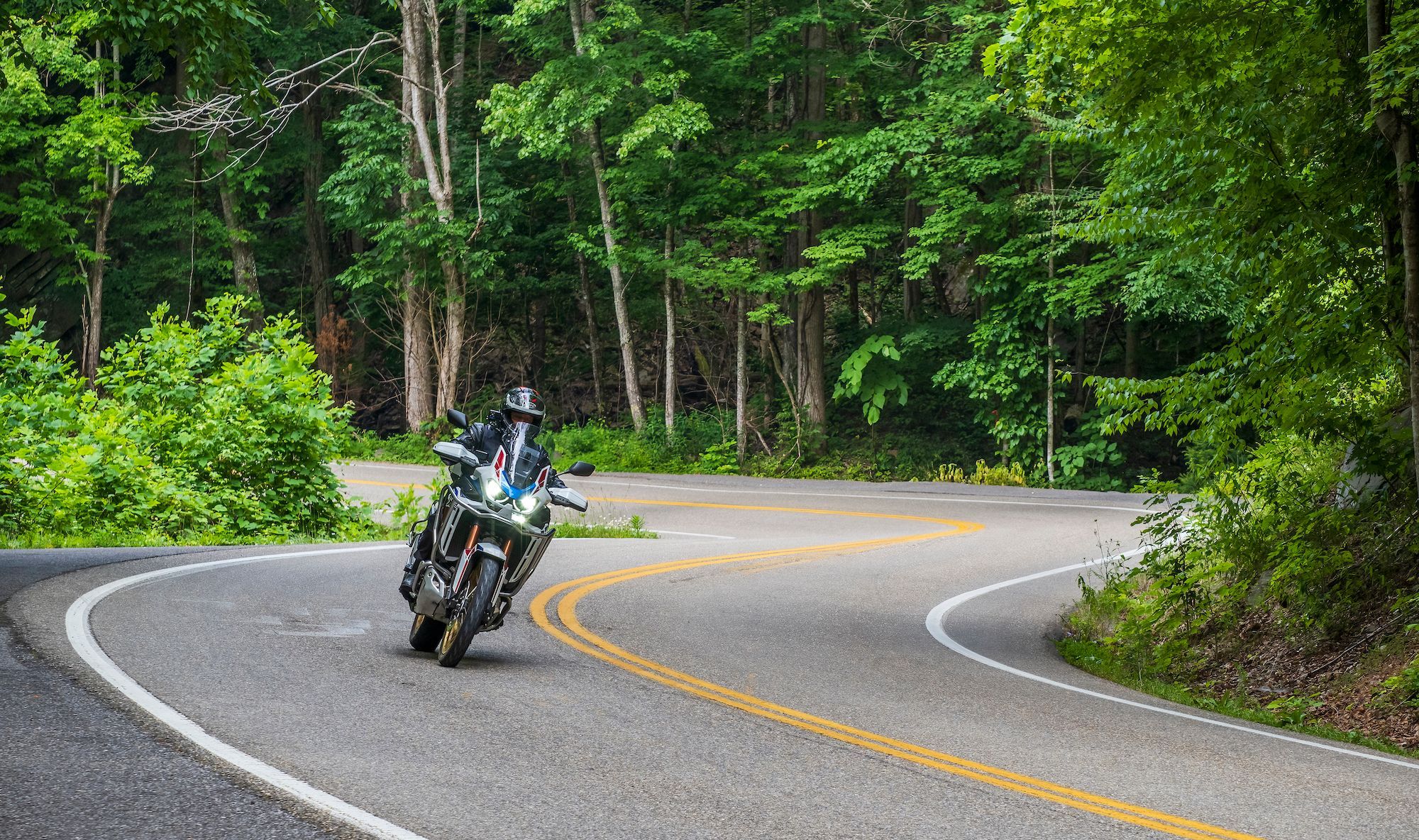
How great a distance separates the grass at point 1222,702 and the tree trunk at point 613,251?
21.3 meters

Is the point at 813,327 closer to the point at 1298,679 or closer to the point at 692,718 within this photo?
the point at 1298,679

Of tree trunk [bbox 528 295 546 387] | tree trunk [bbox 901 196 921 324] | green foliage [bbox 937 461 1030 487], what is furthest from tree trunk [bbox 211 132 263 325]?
green foliage [bbox 937 461 1030 487]

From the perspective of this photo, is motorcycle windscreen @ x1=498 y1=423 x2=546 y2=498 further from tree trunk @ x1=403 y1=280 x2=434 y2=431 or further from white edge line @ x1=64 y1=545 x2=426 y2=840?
tree trunk @ x1=403 y1=280 x2=434 y2=431

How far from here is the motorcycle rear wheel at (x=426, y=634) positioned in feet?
28.3

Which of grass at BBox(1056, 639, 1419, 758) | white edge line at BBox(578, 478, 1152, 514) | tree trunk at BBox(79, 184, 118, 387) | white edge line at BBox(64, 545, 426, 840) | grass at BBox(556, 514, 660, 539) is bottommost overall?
white edge line at BBox(578, 478, 1152, 514)

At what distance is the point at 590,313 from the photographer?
123 ft

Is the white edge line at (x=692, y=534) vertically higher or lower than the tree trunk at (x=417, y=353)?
lower

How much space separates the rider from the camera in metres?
8.38

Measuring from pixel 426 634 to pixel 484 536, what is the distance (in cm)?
100

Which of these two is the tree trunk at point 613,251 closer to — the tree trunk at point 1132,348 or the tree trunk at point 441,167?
the tree trunk at point 441,167

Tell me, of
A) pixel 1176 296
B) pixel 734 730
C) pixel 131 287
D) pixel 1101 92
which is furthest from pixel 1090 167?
pixel 131 287

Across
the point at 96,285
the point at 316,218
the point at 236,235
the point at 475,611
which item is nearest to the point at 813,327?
the point at 236,235

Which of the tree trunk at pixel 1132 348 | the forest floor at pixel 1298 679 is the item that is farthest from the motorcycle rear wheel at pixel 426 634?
the tree trunk at pixel 1132 348

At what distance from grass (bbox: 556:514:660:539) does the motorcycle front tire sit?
10495 mm
